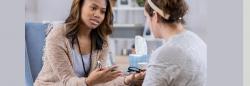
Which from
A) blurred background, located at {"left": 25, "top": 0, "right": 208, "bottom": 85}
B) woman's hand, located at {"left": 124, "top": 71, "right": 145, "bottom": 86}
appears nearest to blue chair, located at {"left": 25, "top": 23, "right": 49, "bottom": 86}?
blurred background, located at {"left": 25, "top": 0, "right": 208, "bottom": 85}

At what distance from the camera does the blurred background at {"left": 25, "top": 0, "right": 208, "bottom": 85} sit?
690mm

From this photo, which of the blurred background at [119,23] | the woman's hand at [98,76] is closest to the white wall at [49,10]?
the blurred background at [119,23]

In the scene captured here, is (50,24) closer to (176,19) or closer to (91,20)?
(91,20)

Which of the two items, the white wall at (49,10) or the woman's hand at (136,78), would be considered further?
the woman's hand at (136,78)

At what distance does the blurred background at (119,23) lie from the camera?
69cm

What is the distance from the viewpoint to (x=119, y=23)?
790 mm

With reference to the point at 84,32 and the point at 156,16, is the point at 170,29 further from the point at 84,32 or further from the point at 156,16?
the point at 84,32

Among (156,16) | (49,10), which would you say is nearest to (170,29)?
(156,16)

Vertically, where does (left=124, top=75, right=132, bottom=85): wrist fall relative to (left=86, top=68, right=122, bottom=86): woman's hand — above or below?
below

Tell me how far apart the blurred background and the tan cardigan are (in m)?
0.02

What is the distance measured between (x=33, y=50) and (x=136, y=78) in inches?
9.9

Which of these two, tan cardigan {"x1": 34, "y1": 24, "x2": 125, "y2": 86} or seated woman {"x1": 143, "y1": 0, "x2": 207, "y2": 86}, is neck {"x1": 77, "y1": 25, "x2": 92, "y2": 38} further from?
seated woman {"x1": 143, "y1": 0, "x2": 207, "y2": 86}

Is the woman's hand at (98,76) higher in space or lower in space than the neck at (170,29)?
lower

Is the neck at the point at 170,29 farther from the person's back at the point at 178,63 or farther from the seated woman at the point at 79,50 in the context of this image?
the seated woman at the point at 79,50
